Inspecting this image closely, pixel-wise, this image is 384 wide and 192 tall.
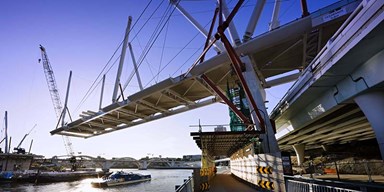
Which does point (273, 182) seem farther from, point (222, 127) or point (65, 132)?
point (65, 132)

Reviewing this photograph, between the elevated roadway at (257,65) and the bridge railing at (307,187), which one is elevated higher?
the elevated roadway at (257,65)

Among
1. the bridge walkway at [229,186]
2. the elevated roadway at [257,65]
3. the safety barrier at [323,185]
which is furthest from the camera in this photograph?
the elevated roadway at [257,65]

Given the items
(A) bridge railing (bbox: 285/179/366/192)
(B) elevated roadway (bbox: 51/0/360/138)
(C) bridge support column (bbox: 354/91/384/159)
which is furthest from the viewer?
(B) elevated roadway (bbox: 51/0/360/138)

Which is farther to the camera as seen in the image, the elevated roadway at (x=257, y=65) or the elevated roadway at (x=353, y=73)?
the elevated roadway at (x=257, y=65)

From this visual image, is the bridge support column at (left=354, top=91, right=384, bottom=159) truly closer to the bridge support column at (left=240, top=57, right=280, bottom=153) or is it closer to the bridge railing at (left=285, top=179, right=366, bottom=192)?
the bridge railing at (left=285, top=179, right=366, bottom=192)

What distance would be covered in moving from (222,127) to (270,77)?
20577mm

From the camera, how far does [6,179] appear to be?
59.1 metres

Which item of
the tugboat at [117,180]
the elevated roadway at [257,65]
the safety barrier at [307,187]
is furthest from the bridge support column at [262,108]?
the tugboat at [117,180]

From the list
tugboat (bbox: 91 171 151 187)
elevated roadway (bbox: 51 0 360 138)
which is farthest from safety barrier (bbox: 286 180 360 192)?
tugboat (bbox: 91 171 151 187)

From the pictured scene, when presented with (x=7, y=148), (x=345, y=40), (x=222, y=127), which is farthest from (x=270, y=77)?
(x=7, y=148)

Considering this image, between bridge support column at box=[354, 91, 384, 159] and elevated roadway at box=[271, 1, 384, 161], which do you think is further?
bridge support column at box=[354, 91, 384, 159]

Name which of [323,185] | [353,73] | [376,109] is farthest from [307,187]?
[353,73]

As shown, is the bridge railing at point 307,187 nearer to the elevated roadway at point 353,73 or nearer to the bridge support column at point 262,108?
the elevated roadway at point 353,73

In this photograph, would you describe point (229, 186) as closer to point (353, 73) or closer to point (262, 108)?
point (262, 108)
